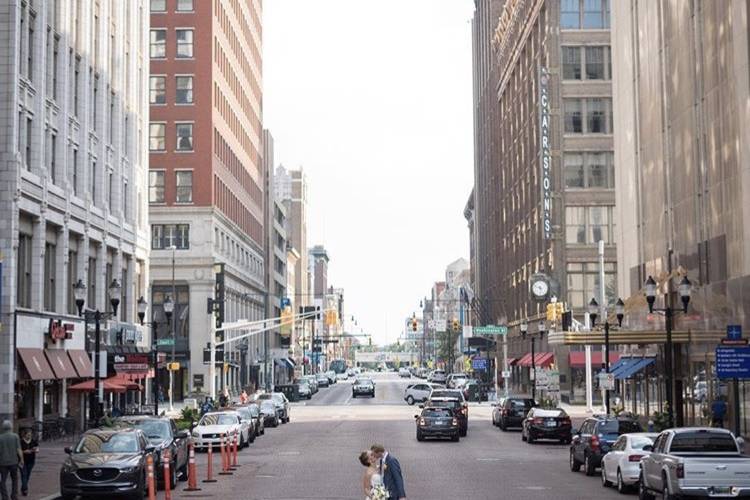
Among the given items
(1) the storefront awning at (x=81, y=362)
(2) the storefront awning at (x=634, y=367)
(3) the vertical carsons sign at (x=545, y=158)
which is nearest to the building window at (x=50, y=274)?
(1) the storefront awning at (x=81, y=362)

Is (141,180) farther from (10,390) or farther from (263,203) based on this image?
(263,203)

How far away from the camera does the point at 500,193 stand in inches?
5187

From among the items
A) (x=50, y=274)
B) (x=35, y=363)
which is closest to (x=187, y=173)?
(x=50, y=274)

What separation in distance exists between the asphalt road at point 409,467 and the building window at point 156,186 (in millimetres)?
40242

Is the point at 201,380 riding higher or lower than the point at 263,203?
lower

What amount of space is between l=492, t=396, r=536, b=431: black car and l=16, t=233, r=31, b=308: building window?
2331 cm

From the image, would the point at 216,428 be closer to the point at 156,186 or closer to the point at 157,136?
the point at 156,186

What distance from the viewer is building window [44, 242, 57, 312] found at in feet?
173

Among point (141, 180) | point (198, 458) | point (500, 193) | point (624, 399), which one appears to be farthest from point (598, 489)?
point (500, 193)

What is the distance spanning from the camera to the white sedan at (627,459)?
1147 inches

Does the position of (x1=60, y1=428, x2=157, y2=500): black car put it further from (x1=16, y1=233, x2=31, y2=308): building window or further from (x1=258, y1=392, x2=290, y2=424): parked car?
(x1=258, y1=392, x2=290, y2=424): parked car

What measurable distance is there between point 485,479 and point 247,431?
691 inches

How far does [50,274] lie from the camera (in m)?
53.2

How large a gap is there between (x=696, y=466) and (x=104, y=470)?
1284 cm
